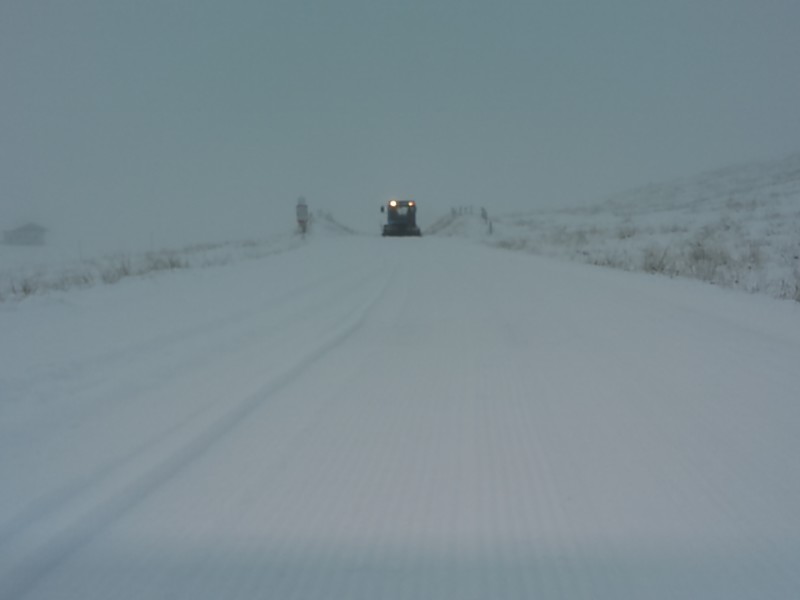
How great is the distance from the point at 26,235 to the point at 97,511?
2120 inches

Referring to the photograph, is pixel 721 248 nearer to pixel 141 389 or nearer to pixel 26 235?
pixel 141 389

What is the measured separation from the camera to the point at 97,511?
208 cm

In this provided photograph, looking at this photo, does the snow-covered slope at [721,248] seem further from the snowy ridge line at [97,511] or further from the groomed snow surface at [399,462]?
the snowy ridge line at [97,511]

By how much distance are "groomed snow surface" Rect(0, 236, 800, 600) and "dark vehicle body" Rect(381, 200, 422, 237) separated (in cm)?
3242

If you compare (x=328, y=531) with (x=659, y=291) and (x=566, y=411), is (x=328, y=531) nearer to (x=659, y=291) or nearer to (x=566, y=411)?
(x=566, y=411)

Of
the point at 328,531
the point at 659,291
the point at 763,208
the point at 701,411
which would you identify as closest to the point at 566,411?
the point at 701,411

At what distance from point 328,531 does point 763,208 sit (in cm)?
2083

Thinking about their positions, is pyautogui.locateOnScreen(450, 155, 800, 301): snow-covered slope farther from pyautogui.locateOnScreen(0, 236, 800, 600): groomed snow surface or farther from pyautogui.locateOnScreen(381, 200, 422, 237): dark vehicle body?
pyautogui.locateOnScreen(381, 200, 422, 237): dark vehicle body

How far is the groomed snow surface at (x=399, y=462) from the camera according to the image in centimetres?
176

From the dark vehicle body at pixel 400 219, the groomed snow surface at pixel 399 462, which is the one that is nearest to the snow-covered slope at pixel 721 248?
the groomed snow surface at pixel 399 462

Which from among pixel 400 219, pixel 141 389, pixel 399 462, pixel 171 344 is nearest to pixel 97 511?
pixel 399 462

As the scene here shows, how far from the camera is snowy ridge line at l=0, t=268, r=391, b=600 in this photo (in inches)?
69.3

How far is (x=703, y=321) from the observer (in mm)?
5473

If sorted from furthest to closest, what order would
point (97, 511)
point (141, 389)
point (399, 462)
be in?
point (141, 389) → point (399, 462) → point (97, 511)
